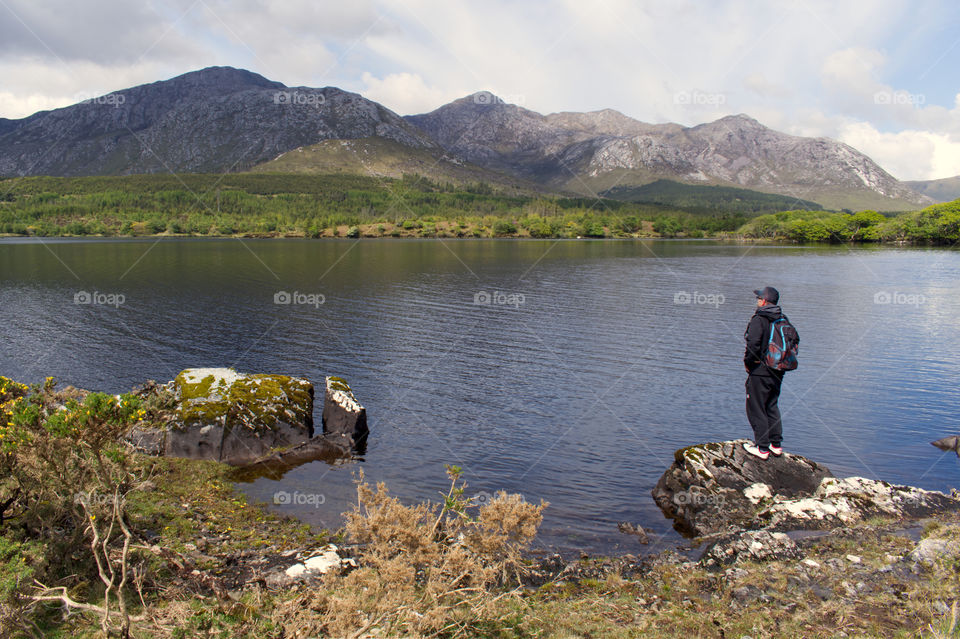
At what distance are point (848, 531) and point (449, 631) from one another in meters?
8.35

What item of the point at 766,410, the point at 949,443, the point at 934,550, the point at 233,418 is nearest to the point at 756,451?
the point at 766,410

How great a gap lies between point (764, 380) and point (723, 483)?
8.39 ft

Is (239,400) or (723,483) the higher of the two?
(239,400)

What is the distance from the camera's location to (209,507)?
467 inches

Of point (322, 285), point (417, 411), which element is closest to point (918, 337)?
point (417, 411)

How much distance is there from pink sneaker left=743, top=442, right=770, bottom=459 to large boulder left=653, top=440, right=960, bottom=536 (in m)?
0.12

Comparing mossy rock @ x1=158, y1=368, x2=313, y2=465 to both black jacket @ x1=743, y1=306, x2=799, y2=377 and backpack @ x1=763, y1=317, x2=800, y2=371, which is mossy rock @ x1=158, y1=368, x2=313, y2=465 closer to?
black jacket @ x1=743, y1=306, x2=799, y2=377

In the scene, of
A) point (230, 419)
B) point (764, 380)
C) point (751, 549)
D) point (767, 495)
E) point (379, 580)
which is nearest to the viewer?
point (379, 580)

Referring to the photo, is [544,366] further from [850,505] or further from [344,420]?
[850,505]

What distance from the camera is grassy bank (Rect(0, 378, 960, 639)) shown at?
6.32 meters

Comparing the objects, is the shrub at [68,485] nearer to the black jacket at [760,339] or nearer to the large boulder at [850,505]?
the large boulder at [850,505]

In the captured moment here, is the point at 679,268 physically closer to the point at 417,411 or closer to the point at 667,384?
the point at 667,384

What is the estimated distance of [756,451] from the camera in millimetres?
12859

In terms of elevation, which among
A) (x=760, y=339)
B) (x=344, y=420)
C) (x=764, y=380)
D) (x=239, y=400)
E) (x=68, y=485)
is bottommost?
(x=344, y=420)
